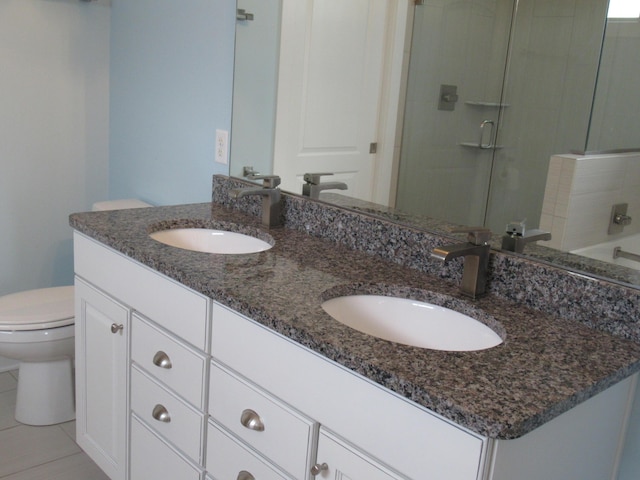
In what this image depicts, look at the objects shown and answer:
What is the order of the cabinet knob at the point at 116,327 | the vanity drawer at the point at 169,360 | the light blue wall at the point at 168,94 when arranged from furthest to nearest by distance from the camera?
the light blue wall at the point at 168,94, the cabinet knob at the point at 116,327, the vanity drawer at the point at 169,360

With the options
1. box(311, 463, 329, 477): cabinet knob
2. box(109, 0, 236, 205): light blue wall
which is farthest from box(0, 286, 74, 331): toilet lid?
box(311, 463, 329, 477): cabinet knob

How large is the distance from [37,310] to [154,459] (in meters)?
0.90

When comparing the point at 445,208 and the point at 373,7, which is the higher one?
the point at 373,7

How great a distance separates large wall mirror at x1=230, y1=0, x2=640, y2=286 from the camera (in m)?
1.30

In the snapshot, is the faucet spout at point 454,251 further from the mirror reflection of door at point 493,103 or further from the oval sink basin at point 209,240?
the oval sink basin at point 209,240

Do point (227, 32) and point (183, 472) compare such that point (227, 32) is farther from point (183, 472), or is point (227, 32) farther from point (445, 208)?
point (183, 472)

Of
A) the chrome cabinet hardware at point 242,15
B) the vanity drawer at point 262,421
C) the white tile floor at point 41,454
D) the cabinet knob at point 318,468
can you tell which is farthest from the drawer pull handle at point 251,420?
the chrome cabinet hardware at point 242,15

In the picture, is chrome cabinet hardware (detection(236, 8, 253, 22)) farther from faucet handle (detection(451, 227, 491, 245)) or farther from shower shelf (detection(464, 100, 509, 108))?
faucet handle (detection(451, 227, 491, 245))

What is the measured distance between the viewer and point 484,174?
1.49 metres

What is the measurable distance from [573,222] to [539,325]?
0.77 feet

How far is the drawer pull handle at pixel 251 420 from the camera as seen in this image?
1364 millimetres

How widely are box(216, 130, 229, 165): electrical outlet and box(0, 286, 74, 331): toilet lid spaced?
0.75m

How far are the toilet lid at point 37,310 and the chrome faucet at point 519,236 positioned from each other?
158cm

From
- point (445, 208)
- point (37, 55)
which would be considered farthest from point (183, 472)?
point (37, 55)
